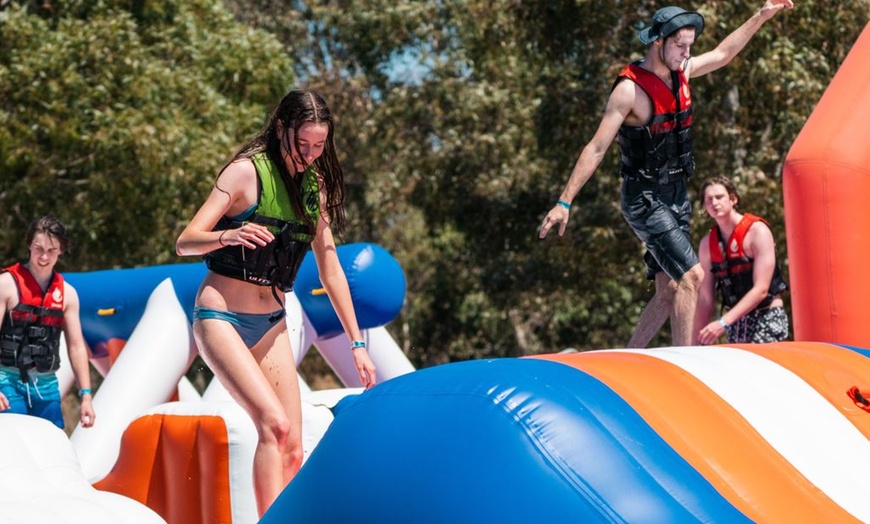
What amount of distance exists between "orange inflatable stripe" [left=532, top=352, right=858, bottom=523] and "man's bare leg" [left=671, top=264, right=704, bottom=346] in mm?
1877

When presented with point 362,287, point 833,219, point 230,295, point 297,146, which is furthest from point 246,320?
point 362,287

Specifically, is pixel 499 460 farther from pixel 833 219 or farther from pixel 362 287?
pixel 362 287

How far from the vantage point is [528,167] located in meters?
15.5

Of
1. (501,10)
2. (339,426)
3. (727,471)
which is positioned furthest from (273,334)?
(501,10)

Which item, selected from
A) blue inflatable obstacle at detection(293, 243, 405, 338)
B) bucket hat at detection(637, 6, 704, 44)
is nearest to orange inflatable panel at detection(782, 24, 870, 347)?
bucket hat at detection(637, 6, 704, 44)

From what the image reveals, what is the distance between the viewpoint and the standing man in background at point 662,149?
482 centimetres

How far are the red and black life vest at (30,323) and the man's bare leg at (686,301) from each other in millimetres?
2815

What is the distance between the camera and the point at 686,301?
5070mm

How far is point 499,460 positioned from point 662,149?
8.72 ft

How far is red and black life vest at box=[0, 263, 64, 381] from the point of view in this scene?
5898 mm

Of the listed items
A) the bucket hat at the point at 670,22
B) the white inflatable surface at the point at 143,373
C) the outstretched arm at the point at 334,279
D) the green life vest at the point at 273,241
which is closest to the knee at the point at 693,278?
the bucket hat at the point at 670,22

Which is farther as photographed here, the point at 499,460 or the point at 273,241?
the point at 273,241

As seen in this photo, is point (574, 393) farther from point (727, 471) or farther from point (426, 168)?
point (426, 168)

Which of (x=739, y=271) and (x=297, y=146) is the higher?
(x=297, y=146)
